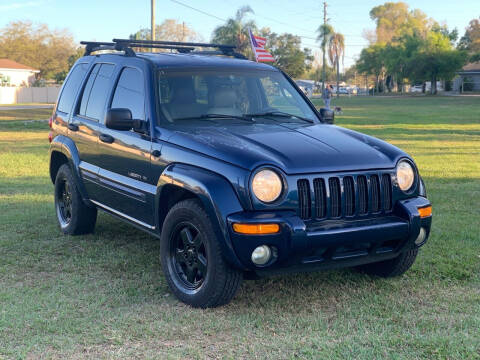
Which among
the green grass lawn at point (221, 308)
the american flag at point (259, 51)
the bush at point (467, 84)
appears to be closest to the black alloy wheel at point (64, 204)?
the green grass lawn at point (221, 308)

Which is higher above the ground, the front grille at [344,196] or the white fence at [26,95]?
the white fence at [26,95]

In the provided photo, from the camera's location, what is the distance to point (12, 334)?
4.20 m

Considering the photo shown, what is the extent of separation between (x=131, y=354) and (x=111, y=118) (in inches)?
82.0

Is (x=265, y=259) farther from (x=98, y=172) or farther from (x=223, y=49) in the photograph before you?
(x=223, y=49)

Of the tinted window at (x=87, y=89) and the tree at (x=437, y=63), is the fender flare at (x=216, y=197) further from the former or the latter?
the tree at (x=437, y=63)

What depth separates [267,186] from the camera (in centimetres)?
430

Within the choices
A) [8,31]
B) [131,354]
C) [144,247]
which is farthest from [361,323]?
[8,31]

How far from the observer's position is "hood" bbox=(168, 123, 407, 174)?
4406 mm

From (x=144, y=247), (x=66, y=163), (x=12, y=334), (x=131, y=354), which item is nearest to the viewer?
(x=131, y=354)

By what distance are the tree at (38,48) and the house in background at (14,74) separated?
10.1 m

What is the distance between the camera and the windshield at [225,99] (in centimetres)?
542

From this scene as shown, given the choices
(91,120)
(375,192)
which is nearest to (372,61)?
(91,120)

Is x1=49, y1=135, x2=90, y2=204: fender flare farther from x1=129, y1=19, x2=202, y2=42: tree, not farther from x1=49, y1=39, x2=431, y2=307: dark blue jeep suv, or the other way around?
x1=129, y1=19, x2=202, y2=42: tree

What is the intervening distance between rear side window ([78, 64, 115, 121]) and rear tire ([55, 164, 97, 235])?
0.78 metres
